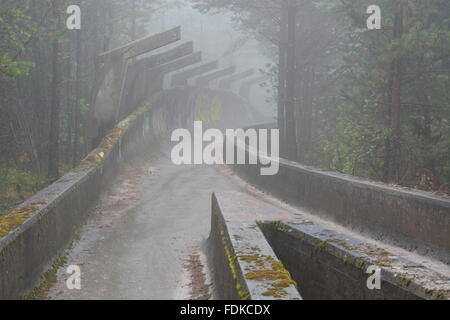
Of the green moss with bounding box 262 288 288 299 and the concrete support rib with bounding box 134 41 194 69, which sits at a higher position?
the concrete support rib with bounding box 134 41 194 69

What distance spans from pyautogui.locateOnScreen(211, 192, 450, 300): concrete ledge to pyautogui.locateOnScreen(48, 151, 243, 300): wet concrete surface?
736 mm

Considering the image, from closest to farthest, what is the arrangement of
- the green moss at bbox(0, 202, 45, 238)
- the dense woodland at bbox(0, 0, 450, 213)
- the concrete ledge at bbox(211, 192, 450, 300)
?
the concrete ledge at bbox(211, 192, 450, 300)
the green moss at bbox(0, 202, 45, 238)
the dense woodland at bbox(0, 0, 450, 213)

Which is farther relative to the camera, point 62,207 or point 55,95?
point 55,95

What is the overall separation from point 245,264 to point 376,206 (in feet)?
16.3

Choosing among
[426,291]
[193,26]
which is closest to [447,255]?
[426,291]

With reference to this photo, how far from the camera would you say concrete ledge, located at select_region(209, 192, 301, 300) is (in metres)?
5.19

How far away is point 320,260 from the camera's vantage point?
299 inches

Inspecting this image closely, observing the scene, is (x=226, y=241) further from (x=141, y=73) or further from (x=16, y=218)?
(x=141, y=73)

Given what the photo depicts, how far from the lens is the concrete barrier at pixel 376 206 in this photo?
8.79 metres

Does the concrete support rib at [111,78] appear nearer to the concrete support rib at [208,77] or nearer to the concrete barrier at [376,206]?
the concrete barrier at [376,206]

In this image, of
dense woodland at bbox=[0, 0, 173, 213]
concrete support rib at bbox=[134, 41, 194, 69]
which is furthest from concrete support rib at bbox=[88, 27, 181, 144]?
concrete support rib at bbox=[134, 41, 194, 69]

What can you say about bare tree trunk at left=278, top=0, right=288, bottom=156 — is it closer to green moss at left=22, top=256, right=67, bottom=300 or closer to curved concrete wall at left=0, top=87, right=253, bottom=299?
curved concrete wall at left=0, top=87, right=253, bottom=299

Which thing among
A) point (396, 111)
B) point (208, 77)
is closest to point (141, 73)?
point (396, 111)
